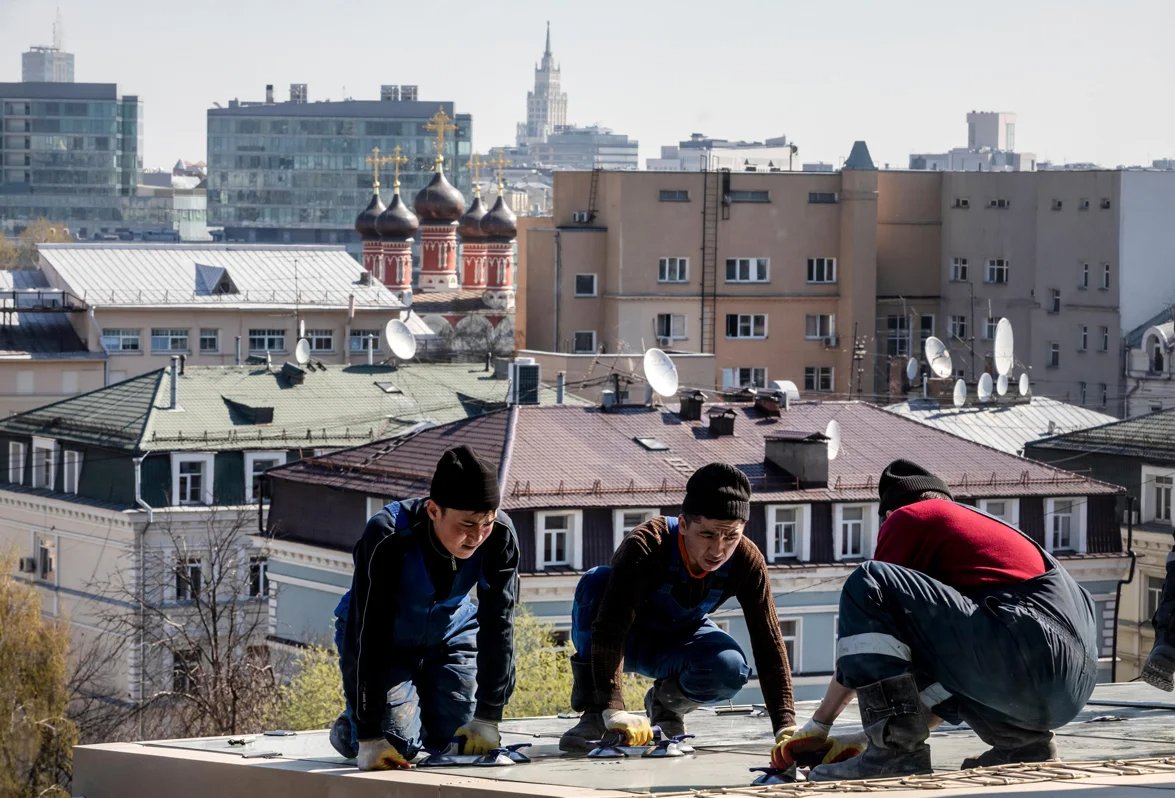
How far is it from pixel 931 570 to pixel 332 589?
33871 mm

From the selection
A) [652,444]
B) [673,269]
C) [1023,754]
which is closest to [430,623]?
[1023,754]

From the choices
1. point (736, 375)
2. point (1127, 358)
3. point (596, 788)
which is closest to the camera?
point (596, 788)

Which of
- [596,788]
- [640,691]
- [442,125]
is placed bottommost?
[640,691]

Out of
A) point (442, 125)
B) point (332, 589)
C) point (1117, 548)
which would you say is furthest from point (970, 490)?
point (442, 125)

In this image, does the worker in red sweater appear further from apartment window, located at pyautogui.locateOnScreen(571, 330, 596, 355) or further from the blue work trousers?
apartment window, located at pyautogui.locateOnScreen(571, 330, 596, 355)

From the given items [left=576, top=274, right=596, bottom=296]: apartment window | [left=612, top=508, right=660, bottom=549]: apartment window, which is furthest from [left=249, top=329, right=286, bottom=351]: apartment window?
[left=612, top=508, right=660, bottom=549]: apartment window

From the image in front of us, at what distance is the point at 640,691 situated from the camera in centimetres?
3178

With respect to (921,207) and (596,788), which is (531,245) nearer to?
(921,207)

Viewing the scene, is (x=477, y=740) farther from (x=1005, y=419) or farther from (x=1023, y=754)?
(x=1005, y=419)

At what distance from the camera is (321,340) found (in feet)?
291

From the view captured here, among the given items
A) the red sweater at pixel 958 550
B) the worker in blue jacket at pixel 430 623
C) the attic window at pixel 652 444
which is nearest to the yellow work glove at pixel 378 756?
the worker in blue jacket at pixel 430 623

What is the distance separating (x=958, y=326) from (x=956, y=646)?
84241 millimetres

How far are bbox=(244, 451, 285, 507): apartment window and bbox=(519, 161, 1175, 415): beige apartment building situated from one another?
32.7m

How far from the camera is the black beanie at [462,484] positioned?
1016 centimetres
